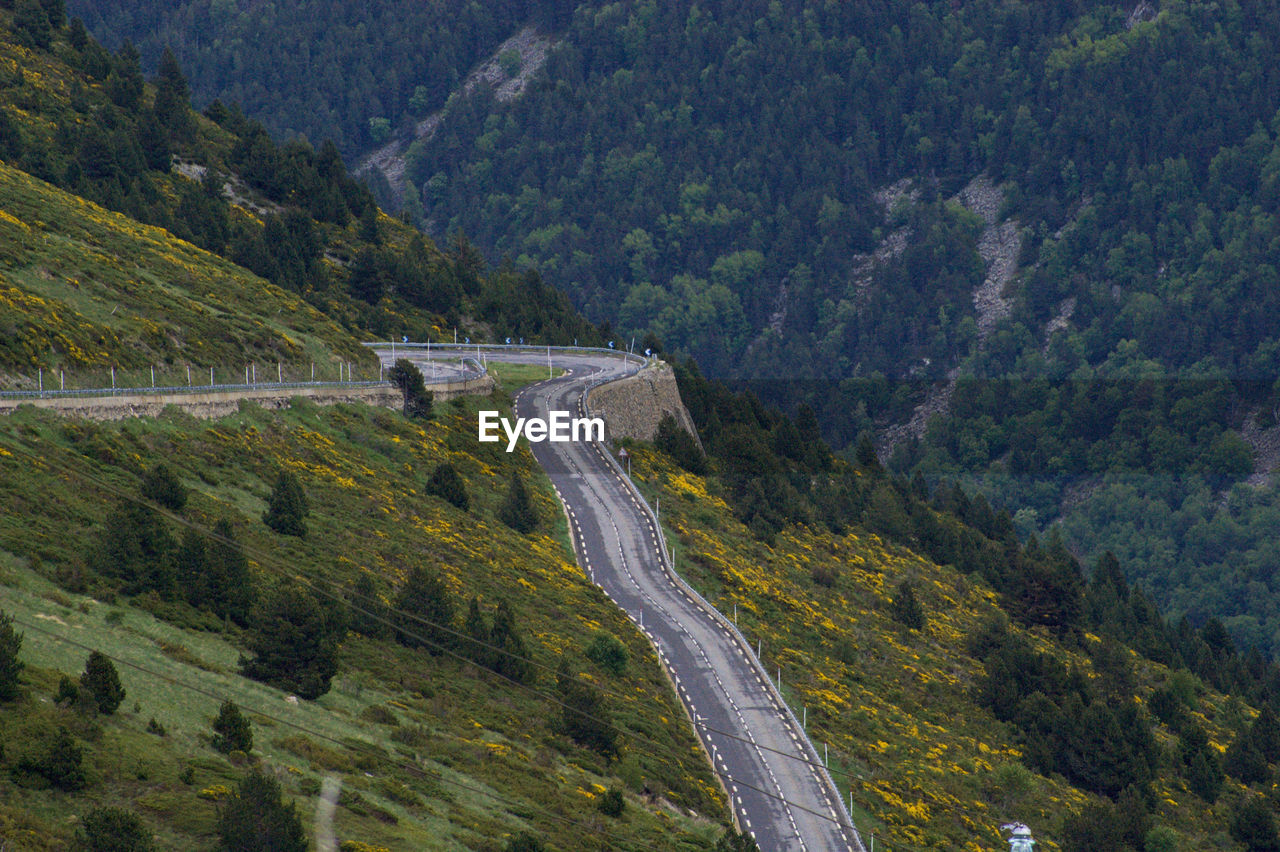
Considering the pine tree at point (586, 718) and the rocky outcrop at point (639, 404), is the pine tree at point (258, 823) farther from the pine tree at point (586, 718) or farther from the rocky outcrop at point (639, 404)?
the rocky outcrop at point (639, 404)

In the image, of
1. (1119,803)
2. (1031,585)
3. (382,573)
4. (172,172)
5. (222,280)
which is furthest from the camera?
(172,172)

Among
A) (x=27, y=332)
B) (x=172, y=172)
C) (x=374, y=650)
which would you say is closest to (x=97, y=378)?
(x=27, y=332)

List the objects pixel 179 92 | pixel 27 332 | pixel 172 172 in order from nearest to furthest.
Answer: pixel 27 332
pixel 172 172
pixel 179 92

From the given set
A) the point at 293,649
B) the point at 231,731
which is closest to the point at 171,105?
the point at 293,649

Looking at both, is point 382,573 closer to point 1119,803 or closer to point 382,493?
point 382,493

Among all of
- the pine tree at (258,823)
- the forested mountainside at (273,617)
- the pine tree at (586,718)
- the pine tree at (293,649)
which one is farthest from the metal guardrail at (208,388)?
the pine tree at (258,823)

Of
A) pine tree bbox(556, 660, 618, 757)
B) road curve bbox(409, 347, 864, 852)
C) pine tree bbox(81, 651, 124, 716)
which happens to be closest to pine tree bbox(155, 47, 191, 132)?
road curve bbox(409, 347, 864, 852)

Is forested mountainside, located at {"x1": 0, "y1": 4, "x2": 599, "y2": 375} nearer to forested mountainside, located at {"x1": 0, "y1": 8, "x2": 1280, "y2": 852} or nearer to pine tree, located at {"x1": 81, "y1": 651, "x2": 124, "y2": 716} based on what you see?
forested mountainside, located at {"x1": 0, "y1": 8, "x2": 1280, "y2": 852}

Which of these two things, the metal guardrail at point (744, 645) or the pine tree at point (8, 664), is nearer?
the pine tree at point (8, 664)
